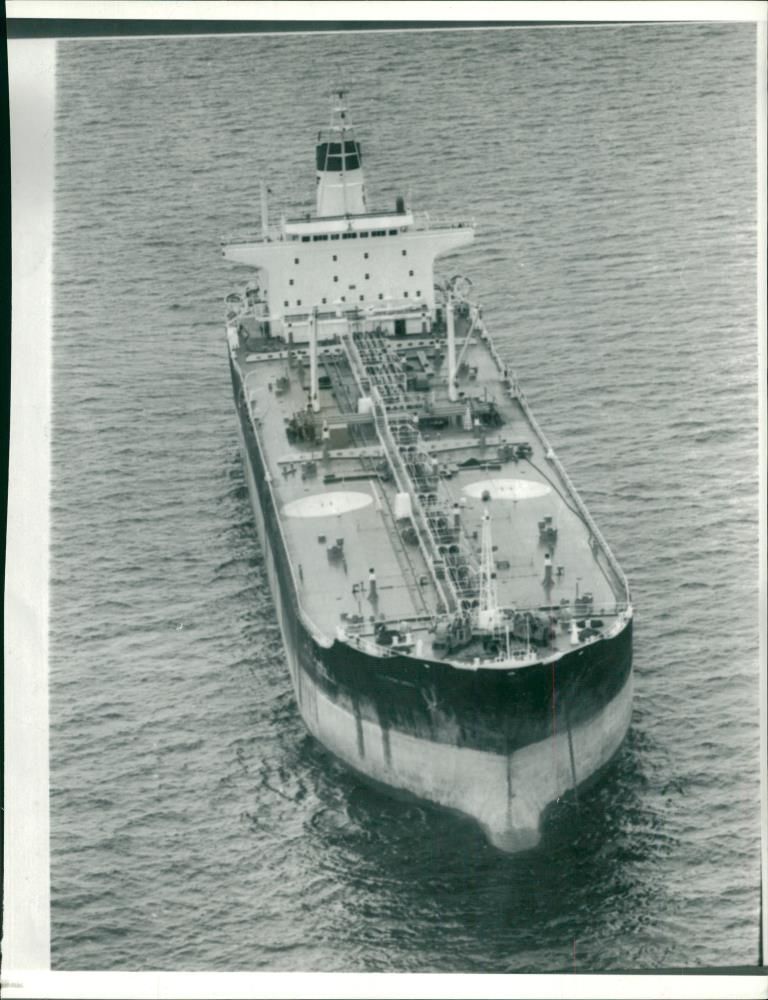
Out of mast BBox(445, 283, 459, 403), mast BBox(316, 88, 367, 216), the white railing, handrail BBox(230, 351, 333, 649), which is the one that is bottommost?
handrail BBox(230, 351, 333, 649)

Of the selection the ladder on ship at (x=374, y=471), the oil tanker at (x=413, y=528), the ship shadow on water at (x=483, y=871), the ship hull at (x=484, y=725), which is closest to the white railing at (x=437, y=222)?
the oil tanker at (x=413, y=528)

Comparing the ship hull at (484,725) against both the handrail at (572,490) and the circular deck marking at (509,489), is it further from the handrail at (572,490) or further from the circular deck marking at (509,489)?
the circular deck marking at (509,489)

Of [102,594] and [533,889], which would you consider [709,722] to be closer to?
[533,889]

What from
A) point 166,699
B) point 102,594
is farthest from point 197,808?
point 102,594

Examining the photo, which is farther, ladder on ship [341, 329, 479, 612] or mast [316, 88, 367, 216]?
mast [316, 88, 367, 216]

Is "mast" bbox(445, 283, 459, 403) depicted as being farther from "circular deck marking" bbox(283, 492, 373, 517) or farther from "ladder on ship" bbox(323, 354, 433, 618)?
"circular deck marking" bbox(283, 492, 373, 517)

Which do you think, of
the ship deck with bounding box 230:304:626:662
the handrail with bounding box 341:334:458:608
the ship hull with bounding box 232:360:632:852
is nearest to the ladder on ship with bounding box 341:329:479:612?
the handrail with bounding box 341:334:458:608
